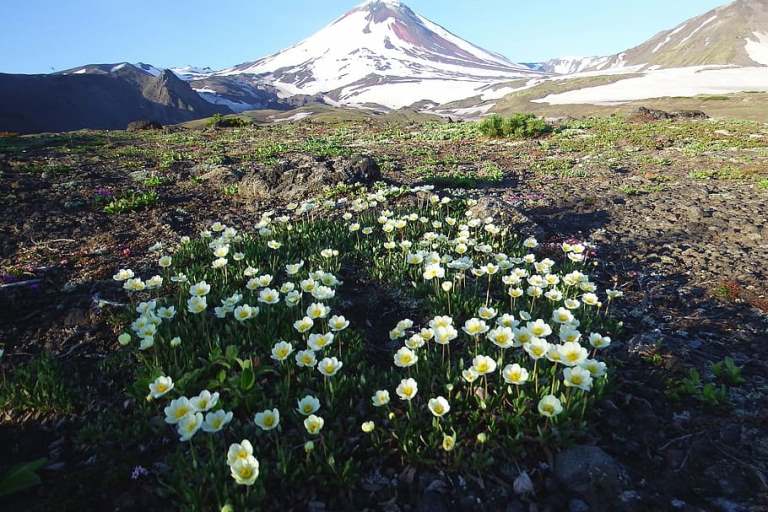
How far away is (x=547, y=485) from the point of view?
8.29 feet

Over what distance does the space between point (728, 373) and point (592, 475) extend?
168 centimetres

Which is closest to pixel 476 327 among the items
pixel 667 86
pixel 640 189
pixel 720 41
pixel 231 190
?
pixel 231 190

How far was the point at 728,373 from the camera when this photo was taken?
3.29 meters

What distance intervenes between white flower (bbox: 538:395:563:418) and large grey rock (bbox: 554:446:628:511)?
252mm

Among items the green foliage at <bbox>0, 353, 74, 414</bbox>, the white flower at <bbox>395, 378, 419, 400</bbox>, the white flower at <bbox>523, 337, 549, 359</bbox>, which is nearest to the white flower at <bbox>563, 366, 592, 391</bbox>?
the white flower at <bbox>523, 337, 549, 359</bbox>

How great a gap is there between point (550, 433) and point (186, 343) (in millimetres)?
2889

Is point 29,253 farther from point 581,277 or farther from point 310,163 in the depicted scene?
point 581,277

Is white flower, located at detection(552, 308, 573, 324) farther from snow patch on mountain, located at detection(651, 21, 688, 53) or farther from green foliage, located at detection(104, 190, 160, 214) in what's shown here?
snow patch on mountain, located at detection(651, 21, 688, 53)

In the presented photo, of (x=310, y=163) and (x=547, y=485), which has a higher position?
(x=310, y=163)

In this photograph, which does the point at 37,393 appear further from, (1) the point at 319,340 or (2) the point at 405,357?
(2) the point at 405,357


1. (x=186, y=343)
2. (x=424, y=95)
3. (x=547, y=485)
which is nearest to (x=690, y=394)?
(x=547, y=485)

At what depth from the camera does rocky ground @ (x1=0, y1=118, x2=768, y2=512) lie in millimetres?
2523

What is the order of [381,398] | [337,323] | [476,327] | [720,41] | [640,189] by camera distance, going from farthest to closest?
[720,41], [640,189], [337,323], [476,327], [381,398]

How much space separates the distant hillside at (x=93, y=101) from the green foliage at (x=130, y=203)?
269 feet
